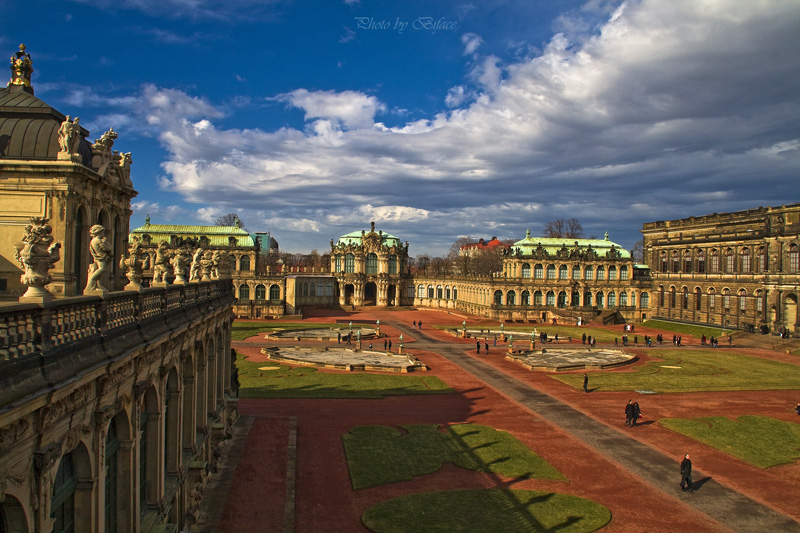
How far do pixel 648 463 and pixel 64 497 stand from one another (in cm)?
2628

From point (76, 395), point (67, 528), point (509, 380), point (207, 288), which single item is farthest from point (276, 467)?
point (509, 380)

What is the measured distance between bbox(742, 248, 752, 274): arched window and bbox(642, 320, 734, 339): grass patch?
368 inches

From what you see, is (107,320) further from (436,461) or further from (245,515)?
(436,461)

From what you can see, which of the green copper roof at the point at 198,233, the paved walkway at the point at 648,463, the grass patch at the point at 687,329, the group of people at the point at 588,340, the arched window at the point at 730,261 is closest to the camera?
the paved walkway at the point at 648,463

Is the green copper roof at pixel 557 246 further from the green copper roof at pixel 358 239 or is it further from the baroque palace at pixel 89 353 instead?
the baroque palace at pixel 89 353

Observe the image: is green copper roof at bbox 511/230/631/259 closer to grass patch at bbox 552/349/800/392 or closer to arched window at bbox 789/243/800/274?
arched window at bbox 789/243/800/274

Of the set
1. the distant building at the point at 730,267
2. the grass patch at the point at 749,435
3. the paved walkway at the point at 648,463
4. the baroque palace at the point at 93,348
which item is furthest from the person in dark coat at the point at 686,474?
the distant building at the point at 730,267

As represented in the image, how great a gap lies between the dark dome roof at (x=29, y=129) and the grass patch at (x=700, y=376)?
39103mm

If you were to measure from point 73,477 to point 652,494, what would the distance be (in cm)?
2261

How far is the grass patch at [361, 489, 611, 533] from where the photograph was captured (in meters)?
20.7

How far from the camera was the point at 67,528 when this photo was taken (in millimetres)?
10109

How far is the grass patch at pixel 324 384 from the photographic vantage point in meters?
40.2

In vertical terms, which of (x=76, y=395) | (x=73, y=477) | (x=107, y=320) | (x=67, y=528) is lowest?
(x=67, y=528)

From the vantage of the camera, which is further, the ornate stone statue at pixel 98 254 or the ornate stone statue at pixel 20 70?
the ornate stone statue at pixel 20 70
